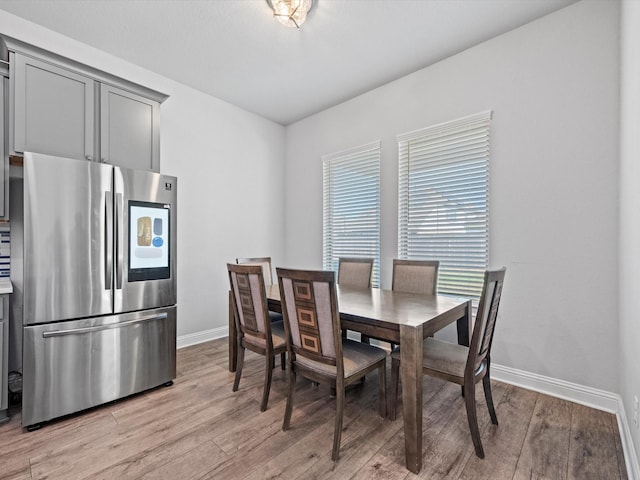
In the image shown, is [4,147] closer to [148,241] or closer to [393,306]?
[148,241]

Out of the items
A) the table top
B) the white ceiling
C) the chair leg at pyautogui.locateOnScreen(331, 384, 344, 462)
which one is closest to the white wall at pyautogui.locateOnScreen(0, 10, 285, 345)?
the white ceiling

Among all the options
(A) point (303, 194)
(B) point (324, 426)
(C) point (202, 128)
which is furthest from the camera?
(A) point (303, 194)

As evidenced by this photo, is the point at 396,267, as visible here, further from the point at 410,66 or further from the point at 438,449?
the point at 410,66

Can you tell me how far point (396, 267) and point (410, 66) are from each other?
2100mm

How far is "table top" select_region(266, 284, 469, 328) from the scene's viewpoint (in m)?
1.83

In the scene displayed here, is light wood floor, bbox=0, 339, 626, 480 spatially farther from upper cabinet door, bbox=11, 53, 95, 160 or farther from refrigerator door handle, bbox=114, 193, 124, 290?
upper cabinet door, bbox=11, 53, 95, 160

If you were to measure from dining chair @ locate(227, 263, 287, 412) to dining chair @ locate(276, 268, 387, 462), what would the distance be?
0.28m

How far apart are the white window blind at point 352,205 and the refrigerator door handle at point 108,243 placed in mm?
2540

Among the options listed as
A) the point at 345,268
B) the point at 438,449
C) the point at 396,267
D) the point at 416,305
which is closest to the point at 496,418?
the point at 438,449

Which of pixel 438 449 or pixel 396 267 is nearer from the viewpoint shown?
pixel 438 449

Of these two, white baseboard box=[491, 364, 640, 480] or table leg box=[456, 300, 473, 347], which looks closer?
white baseboard box=[491, 364, 640, 480]

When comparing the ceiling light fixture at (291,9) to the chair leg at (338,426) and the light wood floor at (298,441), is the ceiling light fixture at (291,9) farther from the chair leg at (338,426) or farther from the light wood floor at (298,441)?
the light wood floor at (298,441)

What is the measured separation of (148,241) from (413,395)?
2235mm

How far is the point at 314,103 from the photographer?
13.4ft
